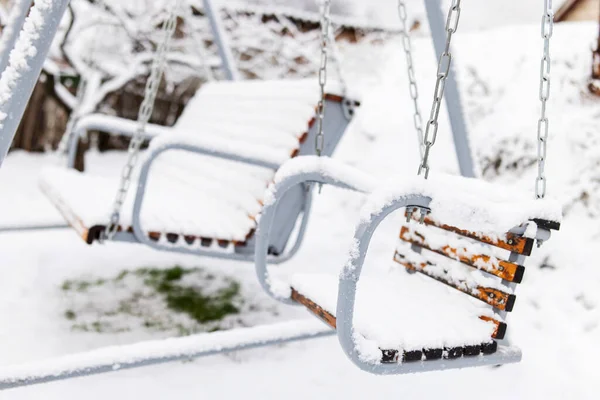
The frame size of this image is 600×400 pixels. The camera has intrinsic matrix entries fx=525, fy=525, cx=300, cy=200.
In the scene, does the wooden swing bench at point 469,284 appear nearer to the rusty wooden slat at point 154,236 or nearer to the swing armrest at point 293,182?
the swing armrest at point 293,182

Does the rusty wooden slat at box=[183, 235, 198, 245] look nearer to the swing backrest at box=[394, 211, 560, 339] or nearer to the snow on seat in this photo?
the snow on seat

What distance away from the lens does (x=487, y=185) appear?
1.24m

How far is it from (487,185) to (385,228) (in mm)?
2562

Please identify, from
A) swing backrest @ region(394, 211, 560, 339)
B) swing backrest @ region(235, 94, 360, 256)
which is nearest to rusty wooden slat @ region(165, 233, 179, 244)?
swing backrest @ region(235, 94, 360, 256)

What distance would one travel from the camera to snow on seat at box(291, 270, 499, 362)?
121cm

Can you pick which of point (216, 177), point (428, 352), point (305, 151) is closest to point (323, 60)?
point (305, 151)

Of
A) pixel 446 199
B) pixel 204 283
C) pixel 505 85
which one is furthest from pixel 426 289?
pixel 505 85

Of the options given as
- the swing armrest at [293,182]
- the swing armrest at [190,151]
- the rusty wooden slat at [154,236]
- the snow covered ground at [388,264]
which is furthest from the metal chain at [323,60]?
the snow covered ground at [388,264]

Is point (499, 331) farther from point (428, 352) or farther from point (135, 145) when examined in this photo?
point (135, 145)

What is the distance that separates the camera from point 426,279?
1.75m

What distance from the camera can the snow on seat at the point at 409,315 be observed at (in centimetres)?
121

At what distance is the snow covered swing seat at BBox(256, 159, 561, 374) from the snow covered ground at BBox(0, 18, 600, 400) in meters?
0.50

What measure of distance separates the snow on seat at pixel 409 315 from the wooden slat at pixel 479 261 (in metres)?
0.12

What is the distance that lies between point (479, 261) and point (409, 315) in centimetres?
24
